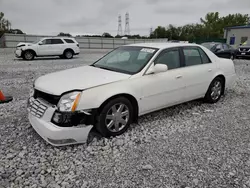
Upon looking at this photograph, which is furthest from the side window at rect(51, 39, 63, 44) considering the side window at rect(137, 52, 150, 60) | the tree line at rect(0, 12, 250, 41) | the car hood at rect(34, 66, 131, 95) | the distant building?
the tree line at rect(0, 12, 250, 41)

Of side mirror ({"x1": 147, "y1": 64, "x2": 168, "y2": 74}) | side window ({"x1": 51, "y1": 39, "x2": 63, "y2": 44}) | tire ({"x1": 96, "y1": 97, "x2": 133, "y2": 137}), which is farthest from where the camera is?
side window ({"x1": 51, "y1": 39, "x2": 63, "y2": 44})

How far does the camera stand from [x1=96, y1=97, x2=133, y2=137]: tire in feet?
10.0

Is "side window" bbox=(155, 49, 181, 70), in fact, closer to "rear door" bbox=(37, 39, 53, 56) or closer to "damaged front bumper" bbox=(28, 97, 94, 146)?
"damaged front bumper" bbox=(28, 97, 94, 146)

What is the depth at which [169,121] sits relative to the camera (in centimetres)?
389

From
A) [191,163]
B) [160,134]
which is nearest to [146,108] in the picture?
[160,134]

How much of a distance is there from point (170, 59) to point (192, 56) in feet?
2.43

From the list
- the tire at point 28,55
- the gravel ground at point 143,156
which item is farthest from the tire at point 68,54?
the gravel ground at point 143,156

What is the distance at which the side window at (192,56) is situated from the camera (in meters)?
4.24

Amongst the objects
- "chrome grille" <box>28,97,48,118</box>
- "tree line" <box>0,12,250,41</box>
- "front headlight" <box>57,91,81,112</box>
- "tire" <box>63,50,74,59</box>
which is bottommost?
"chrome grille" <box>28,97,48,118</box>

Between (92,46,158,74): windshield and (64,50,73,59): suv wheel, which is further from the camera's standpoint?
(64,50,73,59): suv wheel

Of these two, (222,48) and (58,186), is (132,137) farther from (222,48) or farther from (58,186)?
(222,48)

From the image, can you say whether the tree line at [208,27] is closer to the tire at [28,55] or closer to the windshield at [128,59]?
the tire at [28,55]

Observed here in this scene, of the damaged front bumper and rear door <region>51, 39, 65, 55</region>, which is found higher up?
rear door <region>51, 39, 65, 55</region>

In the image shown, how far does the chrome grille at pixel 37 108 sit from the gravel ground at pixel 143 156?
460 mm
